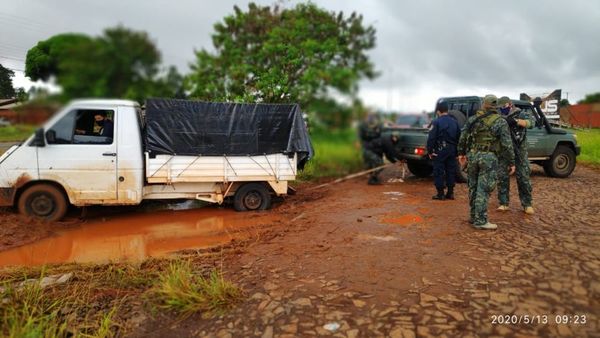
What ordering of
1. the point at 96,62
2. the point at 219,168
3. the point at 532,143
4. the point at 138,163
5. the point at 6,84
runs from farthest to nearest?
the point at 532,143 → the point at 219,168 → the point at 138,163 → the point at 6,84 → the point at 96,62

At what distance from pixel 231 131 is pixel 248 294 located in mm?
3434

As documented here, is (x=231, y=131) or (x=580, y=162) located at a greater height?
(x=231, y=131)

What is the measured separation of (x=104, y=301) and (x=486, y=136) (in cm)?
458

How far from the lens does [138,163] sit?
5.64 m

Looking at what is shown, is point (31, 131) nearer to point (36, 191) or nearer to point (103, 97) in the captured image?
point (103, 97)

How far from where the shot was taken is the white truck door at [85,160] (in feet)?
17.2

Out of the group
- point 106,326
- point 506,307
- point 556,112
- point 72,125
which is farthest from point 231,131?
point 556,112

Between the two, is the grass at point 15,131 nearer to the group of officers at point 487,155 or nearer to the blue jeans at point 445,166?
the group of officers at point 487,155

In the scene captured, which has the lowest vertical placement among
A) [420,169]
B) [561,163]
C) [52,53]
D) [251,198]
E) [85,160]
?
[251,198]

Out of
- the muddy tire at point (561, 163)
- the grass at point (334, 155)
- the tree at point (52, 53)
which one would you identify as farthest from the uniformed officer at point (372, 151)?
the tree at point (52, 53)

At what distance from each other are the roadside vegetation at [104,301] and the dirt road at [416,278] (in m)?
0.14

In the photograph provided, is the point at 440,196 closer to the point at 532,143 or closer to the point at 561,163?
the point at 532,143

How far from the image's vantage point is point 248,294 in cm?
330

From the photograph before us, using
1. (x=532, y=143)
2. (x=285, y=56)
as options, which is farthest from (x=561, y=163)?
(x=285, y=56)
